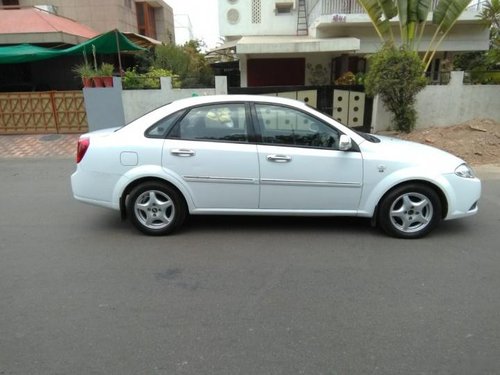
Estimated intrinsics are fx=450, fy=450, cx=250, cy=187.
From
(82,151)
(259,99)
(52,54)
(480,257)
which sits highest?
(52,54)

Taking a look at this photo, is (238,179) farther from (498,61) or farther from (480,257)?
(498,61)

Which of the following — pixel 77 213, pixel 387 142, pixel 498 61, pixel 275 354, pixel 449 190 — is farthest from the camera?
pixel 498 61

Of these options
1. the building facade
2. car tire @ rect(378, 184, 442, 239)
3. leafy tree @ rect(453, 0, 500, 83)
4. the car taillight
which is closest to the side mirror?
car tire @ rect(378, 184, 442, 239)

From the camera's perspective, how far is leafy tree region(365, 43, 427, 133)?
409 inches

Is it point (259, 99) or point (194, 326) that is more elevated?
point (259, 99)

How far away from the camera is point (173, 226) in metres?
5.12

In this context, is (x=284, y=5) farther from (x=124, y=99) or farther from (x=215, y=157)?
(x=215, y=157)

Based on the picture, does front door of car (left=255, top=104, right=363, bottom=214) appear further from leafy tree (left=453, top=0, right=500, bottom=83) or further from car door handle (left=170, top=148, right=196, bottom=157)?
leafy tree (left=453, top=0, right=500, bottom=83)

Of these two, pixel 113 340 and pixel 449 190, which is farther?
pixel 449 190

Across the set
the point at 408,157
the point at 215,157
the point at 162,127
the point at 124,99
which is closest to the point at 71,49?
the point at 124,99

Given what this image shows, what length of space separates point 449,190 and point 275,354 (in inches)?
116

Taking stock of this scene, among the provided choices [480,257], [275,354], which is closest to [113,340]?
[275,354]

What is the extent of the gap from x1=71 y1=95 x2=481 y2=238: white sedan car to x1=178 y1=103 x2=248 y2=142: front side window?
1 cm

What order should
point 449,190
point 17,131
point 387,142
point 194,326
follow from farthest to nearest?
point 17,131
point 387,142
point 449,190
point 194,326
